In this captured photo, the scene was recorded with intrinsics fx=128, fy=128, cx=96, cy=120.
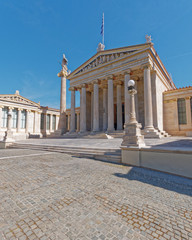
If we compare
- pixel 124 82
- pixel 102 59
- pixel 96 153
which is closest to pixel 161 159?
pixel 96 153

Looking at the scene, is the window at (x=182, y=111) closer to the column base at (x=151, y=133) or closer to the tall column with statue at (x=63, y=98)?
the column base at (x=151, y=133)

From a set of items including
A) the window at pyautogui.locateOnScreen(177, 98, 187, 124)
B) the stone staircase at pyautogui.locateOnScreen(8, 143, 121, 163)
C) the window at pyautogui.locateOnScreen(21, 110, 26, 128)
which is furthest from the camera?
the window at pyautogui.locateOnScreen(21, 110, 26, 128)

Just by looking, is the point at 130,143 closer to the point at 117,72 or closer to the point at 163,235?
the point at 163,235

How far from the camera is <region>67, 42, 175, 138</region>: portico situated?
57.2 feet

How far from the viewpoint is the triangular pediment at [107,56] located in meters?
18.8

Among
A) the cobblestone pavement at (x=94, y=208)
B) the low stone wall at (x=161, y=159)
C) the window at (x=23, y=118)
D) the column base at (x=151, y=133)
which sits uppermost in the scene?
the window at (x=23, y=118)

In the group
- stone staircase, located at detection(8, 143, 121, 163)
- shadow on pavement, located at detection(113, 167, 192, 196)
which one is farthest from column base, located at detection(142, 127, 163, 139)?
shadow on pavement, located at detection(113, 167, 192, 196)

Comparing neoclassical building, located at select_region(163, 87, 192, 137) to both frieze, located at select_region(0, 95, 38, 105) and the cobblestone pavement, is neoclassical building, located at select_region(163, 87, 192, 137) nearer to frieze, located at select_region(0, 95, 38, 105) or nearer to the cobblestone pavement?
the cobblestone pavement

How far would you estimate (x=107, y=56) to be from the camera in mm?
22375

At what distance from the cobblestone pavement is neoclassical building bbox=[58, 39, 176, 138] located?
41.1 ft

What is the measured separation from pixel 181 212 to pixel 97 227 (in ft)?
5.90

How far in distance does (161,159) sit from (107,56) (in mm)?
21173

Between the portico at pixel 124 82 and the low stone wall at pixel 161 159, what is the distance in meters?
9.83

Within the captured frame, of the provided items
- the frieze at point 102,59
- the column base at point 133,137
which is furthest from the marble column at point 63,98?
the column base at point 133,137
